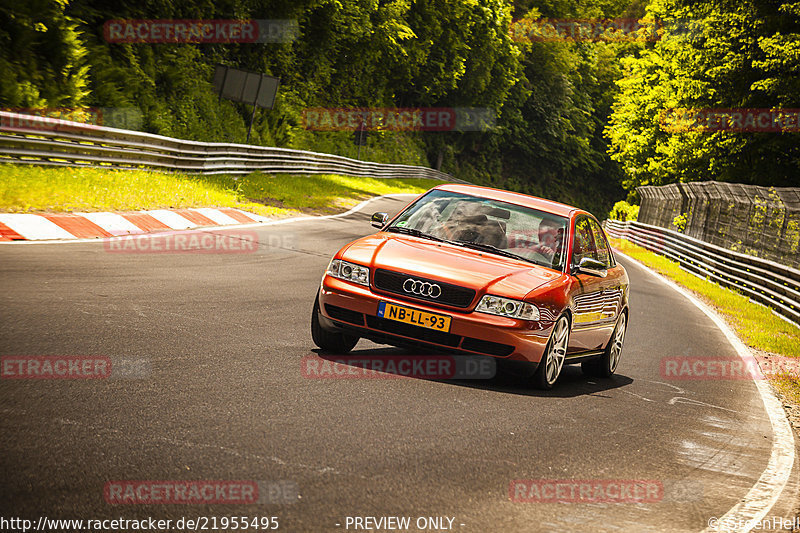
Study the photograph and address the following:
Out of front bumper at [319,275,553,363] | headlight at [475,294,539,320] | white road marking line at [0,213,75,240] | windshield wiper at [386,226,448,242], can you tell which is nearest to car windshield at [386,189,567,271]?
windshield wiper at [386,226,448,242]

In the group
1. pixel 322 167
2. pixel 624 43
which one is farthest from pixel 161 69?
pixel 624 43

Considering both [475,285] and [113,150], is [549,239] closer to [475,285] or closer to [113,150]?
[475,285]

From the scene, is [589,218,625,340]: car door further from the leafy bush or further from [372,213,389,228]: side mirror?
the leafy bush

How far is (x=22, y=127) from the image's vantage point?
15.4 metres

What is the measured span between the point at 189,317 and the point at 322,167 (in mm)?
30188

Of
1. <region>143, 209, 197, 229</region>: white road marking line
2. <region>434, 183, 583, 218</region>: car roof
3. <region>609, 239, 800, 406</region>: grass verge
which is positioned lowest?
<region>609, 239, 800, 406</region>: grass verge

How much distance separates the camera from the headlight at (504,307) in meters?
6.72

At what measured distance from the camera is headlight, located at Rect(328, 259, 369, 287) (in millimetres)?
6996

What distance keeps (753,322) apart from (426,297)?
11755 mm

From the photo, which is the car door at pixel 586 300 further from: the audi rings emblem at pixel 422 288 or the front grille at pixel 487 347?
the audi rings emblem at pixel 422 288

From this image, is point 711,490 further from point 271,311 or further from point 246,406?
point 271,311

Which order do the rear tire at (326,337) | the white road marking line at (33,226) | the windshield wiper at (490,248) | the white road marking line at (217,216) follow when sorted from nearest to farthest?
the rear tire at (326,337) → the windshield wiper at (490,248) → the white road marking line at (33,226) → the white road marking line at (217,216)

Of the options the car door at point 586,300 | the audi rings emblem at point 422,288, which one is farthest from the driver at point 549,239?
the audi rings emblem at point 422,288

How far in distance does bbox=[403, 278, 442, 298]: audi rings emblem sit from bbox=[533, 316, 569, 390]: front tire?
0.98 meters
